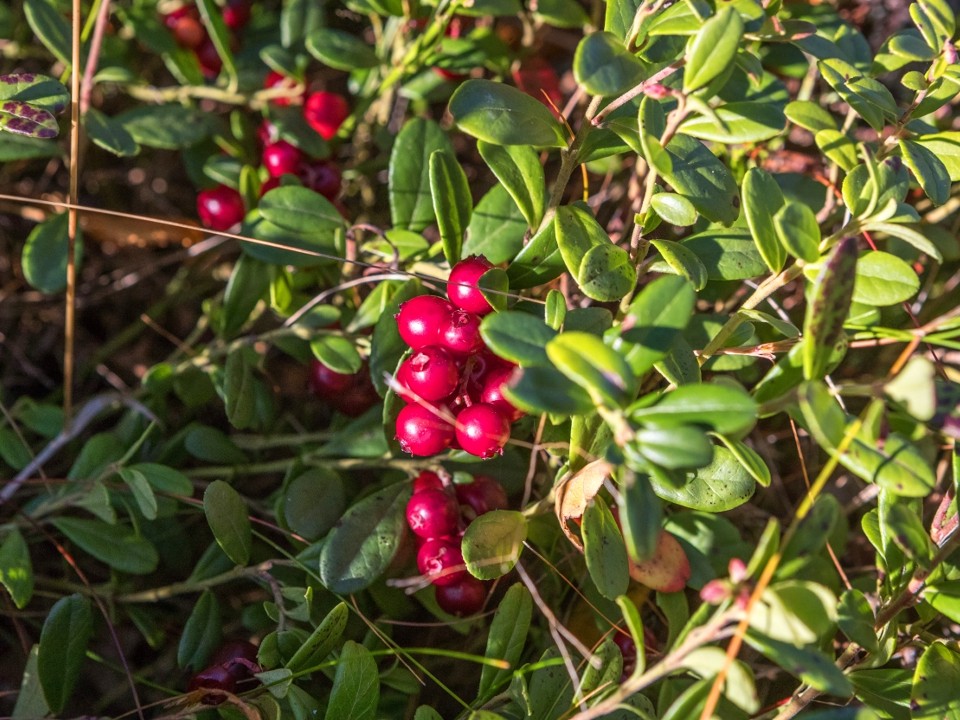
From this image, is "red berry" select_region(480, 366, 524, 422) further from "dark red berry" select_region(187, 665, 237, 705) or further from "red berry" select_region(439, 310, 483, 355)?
"dark red berry" select_region(187, 665, 237, 705)

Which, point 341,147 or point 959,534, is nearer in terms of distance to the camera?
point 959,534

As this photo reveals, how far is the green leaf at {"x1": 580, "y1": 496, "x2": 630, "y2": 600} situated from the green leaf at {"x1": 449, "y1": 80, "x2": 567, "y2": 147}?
71 centimetres

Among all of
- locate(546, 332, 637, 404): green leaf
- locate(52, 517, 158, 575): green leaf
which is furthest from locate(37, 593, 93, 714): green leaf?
locate(546, 332, 637, 404): green leaf

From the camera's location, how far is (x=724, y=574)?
1.98 meters

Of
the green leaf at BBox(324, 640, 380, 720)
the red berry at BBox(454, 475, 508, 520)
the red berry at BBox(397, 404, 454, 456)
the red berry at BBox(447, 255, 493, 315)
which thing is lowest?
the green leaf at BBox(324, 640, 380, 720)

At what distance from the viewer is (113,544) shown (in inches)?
78.4

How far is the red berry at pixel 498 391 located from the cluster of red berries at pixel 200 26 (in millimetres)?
1598

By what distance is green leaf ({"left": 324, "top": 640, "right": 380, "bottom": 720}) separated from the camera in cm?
159

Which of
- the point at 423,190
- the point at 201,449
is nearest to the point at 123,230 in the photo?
the point at 201,449

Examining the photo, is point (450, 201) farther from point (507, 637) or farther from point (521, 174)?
point (507, 637)

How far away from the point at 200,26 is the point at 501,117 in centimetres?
143

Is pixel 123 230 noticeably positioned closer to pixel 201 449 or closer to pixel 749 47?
pixel 201 449

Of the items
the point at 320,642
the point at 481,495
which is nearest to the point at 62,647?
the point at 320,642

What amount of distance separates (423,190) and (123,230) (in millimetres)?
1188
